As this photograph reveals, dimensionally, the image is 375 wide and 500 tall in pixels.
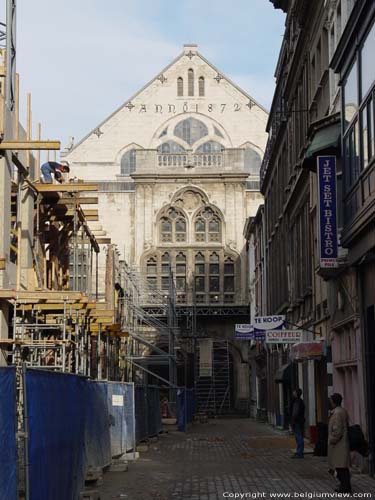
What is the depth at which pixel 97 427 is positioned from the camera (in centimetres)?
1711

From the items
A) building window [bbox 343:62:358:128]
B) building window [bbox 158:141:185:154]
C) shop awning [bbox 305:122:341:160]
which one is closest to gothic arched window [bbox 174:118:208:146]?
building window [bbox 158:141:185:154]

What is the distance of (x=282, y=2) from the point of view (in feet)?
118

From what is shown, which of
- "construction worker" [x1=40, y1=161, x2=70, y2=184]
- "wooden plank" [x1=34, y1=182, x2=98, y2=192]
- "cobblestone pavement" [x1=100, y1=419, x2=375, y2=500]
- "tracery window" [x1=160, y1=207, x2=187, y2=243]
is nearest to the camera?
"cobblestone pavement" [x1=100, y1=419, x2=375, y2=500]

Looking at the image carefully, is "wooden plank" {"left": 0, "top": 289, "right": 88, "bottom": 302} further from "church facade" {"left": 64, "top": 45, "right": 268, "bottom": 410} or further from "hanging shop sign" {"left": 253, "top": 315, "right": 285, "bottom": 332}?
"church facade" {"left": 64, "top": 45, "right": 268, "bottom": 410}

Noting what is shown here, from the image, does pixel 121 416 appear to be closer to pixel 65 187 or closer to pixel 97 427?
pixel 97 427

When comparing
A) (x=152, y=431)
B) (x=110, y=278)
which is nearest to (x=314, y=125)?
(x=110, y=278)

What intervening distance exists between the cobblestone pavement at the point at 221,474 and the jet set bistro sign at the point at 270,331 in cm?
307

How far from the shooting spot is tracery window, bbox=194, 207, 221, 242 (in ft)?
182

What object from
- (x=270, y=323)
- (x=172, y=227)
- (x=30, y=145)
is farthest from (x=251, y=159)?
(x=30, y=145)

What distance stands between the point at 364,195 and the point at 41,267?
10.3 m

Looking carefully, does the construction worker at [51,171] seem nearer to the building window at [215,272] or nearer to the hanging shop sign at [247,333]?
the hanging shop sign at [247,333]

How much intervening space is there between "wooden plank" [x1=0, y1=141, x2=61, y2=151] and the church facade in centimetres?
3516

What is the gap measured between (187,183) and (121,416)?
1385 inches

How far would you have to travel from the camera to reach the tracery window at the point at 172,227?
182 ft
